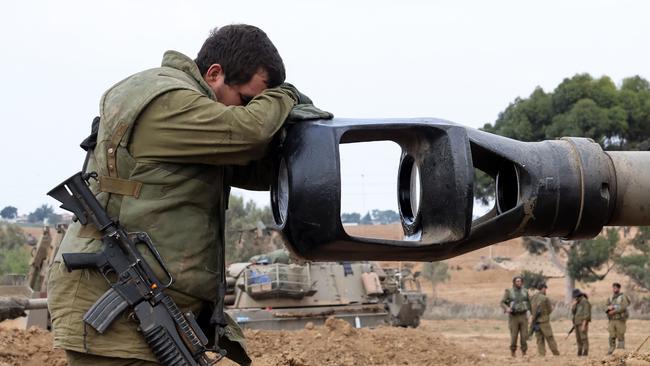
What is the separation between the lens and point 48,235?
17.4 meters

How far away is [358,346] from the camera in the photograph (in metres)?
13.2

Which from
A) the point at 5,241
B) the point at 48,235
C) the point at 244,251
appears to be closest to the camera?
the point at 48,235

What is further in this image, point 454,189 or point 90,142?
point 90,142

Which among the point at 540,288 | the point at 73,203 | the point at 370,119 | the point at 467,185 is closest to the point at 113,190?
the point at 73,203

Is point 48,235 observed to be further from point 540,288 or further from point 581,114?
point 581,114

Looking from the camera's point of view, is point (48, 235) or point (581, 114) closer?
point (48, 235)

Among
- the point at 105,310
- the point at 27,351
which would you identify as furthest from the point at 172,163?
the point at 27,351

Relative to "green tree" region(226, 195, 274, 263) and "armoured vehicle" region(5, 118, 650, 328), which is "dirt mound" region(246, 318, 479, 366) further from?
"green tree" region(226, 195, 274, 263)

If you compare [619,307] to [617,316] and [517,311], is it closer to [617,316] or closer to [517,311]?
[617,316]

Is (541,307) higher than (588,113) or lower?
lower

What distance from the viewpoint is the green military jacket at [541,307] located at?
18.0 m

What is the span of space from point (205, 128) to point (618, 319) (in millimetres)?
15706

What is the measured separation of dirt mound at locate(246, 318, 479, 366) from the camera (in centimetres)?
1241

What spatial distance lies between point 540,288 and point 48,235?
8.84m
